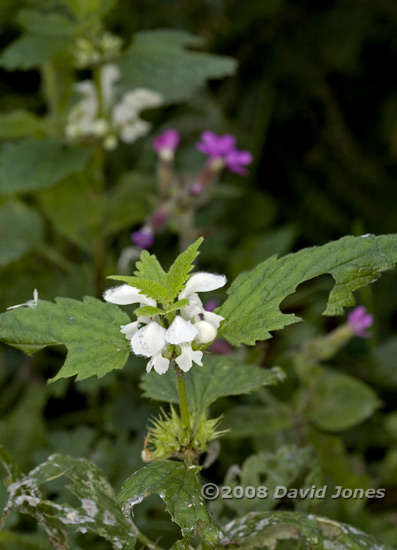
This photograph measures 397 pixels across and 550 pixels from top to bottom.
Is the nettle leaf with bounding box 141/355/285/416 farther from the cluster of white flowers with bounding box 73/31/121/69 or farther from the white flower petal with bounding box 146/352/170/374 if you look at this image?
the cluster of white flowers with bounding box 73/31/121/69

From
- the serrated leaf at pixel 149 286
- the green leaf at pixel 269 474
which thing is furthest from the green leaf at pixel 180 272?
the green leaf at pixel 269 474

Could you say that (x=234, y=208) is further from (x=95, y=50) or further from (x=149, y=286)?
(x=149, y=286)

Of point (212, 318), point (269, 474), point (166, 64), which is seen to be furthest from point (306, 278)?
point (166, 64)

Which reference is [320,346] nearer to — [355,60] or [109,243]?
[109,243]

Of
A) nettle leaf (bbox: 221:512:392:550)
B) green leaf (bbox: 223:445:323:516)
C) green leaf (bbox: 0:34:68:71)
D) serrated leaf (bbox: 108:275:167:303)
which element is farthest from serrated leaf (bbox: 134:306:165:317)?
green leaf (bbox: 0:34:68:71)

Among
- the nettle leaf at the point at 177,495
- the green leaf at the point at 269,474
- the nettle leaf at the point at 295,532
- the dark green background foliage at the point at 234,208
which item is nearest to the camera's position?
the nettle leaf at the point at 177,495

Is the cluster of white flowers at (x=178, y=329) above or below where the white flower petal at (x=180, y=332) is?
below

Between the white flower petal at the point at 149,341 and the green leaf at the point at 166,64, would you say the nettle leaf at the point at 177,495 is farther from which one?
the green leaf at the point at 166,64
